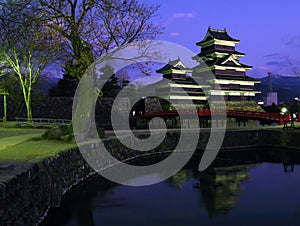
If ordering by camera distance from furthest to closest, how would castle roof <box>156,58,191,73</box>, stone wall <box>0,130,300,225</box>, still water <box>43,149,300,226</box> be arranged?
castle roof <box>156,58,191,73</box> → still water <box>43,149,300,226</box> → stone wall <box>0,130,300,225</box>

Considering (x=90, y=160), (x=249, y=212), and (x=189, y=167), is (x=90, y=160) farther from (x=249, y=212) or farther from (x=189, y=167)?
(x=249, y=212)

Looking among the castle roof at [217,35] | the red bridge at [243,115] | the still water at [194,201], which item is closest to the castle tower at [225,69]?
the castle roof at [217,35]

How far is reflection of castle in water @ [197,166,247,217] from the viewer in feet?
40.7

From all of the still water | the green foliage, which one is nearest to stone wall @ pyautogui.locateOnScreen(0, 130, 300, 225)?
the still water

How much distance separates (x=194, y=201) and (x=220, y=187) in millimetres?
2836

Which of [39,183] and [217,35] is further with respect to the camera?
[217,35]

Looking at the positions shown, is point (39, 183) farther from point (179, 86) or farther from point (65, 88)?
point (179, 86)

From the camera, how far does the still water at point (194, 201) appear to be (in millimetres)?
10883

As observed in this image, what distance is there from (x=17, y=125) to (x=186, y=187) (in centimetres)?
1988

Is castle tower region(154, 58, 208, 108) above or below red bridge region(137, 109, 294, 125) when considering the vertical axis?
above

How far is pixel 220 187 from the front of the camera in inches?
611

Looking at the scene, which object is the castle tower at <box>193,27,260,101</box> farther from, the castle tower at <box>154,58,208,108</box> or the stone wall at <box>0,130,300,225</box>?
the stone wall at <box>0,130,300,225</box>

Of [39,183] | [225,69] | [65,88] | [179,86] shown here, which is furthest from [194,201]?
[225,69]

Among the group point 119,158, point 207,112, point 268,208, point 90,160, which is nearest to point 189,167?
point 119,158
